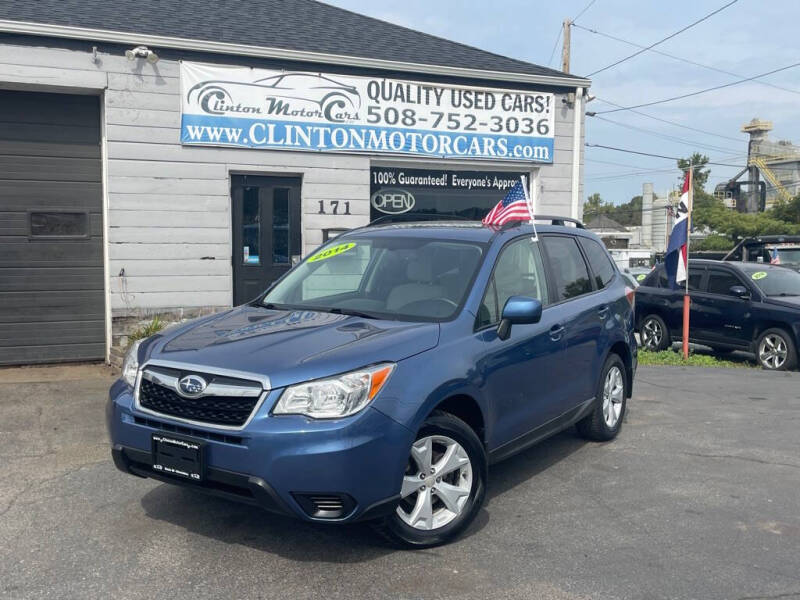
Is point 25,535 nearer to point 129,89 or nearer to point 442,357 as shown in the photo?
point 442,357

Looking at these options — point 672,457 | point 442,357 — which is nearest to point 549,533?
point 442,357

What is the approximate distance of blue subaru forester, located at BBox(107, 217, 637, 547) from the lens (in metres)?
3.74

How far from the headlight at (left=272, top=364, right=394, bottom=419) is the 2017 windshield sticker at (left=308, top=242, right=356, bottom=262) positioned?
1.98m

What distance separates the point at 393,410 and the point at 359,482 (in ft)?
1.27

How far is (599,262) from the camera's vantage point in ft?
21.9

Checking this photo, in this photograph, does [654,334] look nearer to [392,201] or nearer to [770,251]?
[770,251]

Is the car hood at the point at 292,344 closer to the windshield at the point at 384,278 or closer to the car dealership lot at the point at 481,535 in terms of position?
the windshield at the point at 384,278

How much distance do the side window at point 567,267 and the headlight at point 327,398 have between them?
7.71 feet

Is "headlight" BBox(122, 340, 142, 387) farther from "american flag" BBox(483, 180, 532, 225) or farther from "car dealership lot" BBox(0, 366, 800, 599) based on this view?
"american flag" BBox(483, 180, 532, 225)

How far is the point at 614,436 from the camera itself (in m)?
6.65

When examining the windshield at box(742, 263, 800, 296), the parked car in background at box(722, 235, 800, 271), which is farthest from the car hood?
the parked car in background at box(722, 235, 800, 271)

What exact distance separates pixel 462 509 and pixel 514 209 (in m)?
2.55

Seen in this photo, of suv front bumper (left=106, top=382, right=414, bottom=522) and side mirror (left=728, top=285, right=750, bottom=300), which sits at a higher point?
side mirror (left=728, top=285, right=750, bottom=300)

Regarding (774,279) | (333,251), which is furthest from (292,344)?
(774,279)
